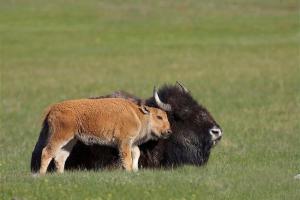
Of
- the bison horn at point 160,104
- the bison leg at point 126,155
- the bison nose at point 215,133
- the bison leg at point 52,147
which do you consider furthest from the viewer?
the bison nose at point 215,133

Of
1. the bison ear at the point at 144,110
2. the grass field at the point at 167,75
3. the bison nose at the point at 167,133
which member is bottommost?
the grass field at the point at 167,75

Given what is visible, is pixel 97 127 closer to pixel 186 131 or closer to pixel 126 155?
pixel 126 155

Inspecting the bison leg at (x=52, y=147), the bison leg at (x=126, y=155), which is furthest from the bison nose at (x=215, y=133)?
the bison leg at (x=52, y=147)

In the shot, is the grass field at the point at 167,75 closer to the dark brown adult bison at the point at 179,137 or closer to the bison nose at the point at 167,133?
the dark brown adult bison at the point at 179,137

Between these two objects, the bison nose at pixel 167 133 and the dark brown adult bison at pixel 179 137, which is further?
the dark brown adult bison at pixel 179 137

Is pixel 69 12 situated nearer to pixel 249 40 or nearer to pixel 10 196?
pixel 249 40

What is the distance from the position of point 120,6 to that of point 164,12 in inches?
140

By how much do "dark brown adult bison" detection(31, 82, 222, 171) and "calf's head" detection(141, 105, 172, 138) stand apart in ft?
1.11

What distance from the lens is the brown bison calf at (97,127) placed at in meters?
12.6

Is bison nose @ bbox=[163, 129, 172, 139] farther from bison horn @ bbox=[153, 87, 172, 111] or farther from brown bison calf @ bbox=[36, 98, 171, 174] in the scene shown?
bison horn @ bbox=[153, 87, 172, 111]

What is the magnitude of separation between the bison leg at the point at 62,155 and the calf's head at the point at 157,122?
1068mm

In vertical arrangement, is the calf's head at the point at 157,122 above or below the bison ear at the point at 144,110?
below

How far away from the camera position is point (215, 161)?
619 inches

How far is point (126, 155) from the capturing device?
A: 42.2 feet
